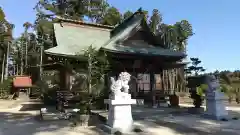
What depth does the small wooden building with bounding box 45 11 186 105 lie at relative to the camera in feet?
42.7

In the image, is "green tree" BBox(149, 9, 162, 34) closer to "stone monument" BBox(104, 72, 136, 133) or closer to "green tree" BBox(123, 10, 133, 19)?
"green tree" BBox(123, 10, 133, 19)

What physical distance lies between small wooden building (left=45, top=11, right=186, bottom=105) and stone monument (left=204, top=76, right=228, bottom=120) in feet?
12.9

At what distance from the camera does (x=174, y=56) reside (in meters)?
13.8

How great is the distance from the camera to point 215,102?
999cm

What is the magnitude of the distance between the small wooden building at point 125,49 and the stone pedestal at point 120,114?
5.23 m

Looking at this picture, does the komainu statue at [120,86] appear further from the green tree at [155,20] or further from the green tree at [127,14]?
the green tree at [155,20]

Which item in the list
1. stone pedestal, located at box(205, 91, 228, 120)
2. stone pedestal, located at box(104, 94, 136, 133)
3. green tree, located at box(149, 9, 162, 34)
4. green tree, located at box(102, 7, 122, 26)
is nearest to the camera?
stone pedestal, located at box(104, 94, 136, 133)

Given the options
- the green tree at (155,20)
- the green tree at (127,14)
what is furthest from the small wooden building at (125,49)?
the green tree at (155,20)

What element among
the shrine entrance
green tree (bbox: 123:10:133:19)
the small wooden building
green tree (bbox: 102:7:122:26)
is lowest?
the shrine entrance

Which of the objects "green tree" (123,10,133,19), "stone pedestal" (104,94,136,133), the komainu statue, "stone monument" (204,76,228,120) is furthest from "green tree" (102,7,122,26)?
"stone pedestal" (104,94,136,133)

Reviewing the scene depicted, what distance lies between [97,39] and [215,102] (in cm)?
943

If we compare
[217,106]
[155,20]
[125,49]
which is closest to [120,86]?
[217,106]

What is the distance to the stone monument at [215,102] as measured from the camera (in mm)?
9953

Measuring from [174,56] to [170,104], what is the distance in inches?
137
